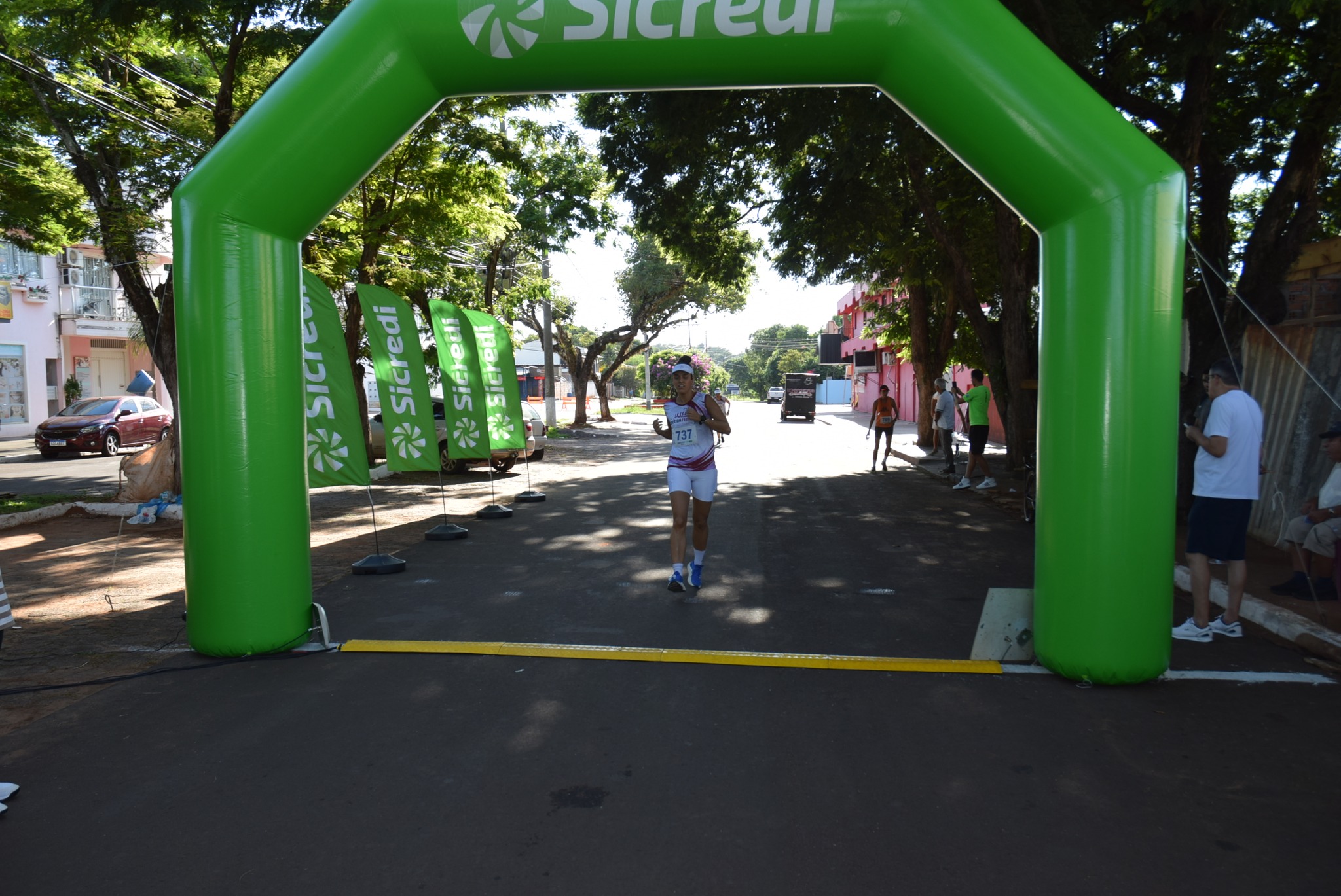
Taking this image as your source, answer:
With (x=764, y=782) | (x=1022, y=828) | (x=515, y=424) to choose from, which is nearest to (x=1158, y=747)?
(x=1022, y=828)

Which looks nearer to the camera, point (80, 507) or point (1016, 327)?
point (80, 507)

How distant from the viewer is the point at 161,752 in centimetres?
430

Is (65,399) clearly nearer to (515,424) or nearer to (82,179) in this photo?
(82,179)

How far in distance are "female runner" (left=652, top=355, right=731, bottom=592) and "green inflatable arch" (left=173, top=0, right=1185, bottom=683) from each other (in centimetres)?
236

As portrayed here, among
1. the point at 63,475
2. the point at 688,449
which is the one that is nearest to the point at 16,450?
the point at 63,475

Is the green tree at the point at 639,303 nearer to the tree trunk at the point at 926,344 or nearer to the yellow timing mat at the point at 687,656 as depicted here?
the tree trunk at the point at 926,344

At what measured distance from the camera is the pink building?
29.4 metres

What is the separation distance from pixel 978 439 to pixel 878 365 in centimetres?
2831

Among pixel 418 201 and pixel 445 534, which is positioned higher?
pixel 418 201

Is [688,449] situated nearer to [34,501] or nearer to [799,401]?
[34,501]

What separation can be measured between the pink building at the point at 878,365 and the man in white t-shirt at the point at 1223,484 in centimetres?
1922

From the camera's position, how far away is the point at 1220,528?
5746mm

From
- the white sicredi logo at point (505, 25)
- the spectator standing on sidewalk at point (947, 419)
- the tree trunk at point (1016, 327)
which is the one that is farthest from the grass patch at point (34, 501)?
the tree trunk at point (1016, 327)

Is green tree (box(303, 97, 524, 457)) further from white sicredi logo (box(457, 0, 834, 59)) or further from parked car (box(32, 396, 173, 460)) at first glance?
parked car (box(32, 396, 173, 460))
